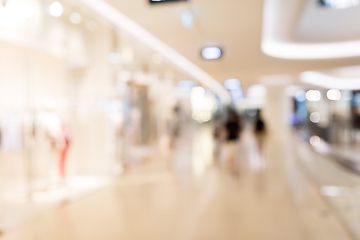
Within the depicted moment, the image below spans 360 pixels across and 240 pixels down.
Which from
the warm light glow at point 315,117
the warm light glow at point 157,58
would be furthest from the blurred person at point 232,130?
the warm light glow at point 315,117

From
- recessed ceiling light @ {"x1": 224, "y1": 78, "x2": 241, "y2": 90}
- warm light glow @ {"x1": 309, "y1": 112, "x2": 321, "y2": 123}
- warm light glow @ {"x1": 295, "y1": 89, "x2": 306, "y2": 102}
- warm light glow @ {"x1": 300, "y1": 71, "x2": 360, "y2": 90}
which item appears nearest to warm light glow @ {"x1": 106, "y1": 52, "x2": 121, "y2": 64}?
recessed ceiling light @ {"x1": 224, "y1": 78, "x2": 241, "y2": 90}

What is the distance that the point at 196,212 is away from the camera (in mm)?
4305

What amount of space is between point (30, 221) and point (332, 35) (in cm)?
807

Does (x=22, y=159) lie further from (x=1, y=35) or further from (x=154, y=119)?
(x=154, y=119)

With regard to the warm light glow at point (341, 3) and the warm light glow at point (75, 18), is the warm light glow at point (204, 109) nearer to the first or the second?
the warm light glow at point (341, 3)

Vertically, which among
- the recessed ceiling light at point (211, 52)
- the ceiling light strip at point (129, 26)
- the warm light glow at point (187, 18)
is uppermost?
the ceiling light strip at point (129, 26)

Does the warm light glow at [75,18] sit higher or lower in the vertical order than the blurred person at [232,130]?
higher

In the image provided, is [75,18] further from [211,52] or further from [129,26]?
[211,52]

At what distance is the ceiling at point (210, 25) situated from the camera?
480 cm

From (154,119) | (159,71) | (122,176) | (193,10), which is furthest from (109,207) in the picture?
(159,71)

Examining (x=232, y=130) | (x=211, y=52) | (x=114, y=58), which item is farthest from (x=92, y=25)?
(x=232, y=130)

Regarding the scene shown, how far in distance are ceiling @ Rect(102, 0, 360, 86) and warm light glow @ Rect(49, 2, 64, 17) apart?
1.01 m

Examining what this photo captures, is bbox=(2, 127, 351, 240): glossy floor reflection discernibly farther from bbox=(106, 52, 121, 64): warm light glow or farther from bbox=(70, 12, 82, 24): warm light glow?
bbox=(70, 12, 82, 24): warm light glow

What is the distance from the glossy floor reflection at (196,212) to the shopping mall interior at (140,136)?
0.03 meters
